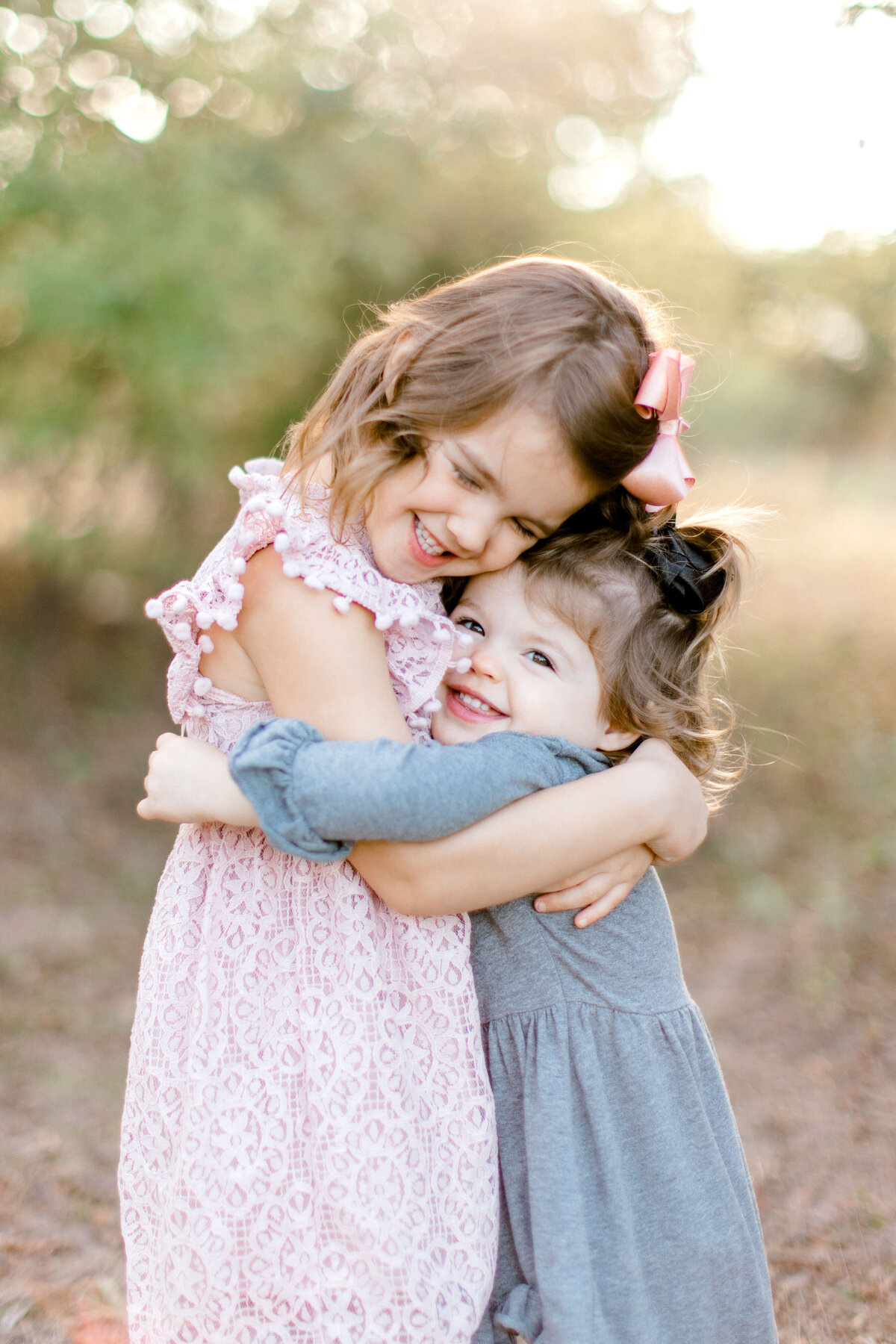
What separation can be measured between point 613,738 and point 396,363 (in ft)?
2.42

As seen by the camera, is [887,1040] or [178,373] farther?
[178,373]

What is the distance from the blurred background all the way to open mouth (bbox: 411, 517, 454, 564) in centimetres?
245

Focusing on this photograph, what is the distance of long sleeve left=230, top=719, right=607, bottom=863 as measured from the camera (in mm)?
1481

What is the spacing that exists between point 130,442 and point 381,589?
19.6ft

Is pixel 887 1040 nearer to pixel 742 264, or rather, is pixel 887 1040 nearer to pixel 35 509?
pixel 35 509

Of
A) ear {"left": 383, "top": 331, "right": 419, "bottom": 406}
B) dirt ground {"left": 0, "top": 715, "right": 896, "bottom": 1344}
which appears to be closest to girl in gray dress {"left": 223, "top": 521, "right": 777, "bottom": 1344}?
ear {"left": 383, "top": 331, "right": 419, "bottom": 406}

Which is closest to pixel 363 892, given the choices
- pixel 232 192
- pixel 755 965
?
pixel 755 965

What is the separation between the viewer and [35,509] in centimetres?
795

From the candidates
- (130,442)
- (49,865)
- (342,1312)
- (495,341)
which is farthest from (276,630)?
(130,442)

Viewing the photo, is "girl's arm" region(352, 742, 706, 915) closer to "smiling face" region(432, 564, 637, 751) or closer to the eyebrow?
"smiling face" region(432, 564, 637, 751)

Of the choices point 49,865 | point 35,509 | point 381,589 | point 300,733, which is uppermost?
point 381,589

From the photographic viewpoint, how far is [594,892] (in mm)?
1799

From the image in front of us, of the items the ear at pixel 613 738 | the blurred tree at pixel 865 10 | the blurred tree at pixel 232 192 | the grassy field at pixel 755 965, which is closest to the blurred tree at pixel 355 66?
the blurred tree at pixel 232 192

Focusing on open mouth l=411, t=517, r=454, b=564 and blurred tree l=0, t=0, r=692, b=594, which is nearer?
open mouth l=411, t=517, r=454, b=564
